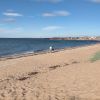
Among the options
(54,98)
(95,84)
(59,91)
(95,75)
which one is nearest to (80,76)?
(95,75)

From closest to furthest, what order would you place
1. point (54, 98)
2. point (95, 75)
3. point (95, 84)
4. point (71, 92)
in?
point (54, 98) → point (71, 92) → point (95, 84) → point (95, 75)

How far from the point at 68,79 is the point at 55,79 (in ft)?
2.31

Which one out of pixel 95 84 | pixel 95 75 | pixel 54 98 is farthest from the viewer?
pixel 95 75

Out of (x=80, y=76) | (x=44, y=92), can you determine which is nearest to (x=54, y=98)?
(x=44, y=92)

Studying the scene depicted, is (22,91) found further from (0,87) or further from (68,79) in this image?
(68,79)

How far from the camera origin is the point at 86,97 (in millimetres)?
9414

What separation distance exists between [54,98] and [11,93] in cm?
A: 193

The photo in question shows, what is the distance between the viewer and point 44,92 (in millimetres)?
10211

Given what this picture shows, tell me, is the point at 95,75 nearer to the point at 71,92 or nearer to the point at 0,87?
the point at 71,92

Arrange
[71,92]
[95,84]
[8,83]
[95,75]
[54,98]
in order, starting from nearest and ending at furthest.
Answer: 1. [54,98]
2. [71,92]
3. [95,84]
4. [8,83]
5. [95,75]

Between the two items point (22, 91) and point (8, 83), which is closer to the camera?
point (22, 91)

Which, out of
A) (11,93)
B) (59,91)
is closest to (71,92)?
(59,91)

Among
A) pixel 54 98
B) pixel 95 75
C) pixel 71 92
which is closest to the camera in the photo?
pixel 54 98

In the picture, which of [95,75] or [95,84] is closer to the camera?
[95,84]
